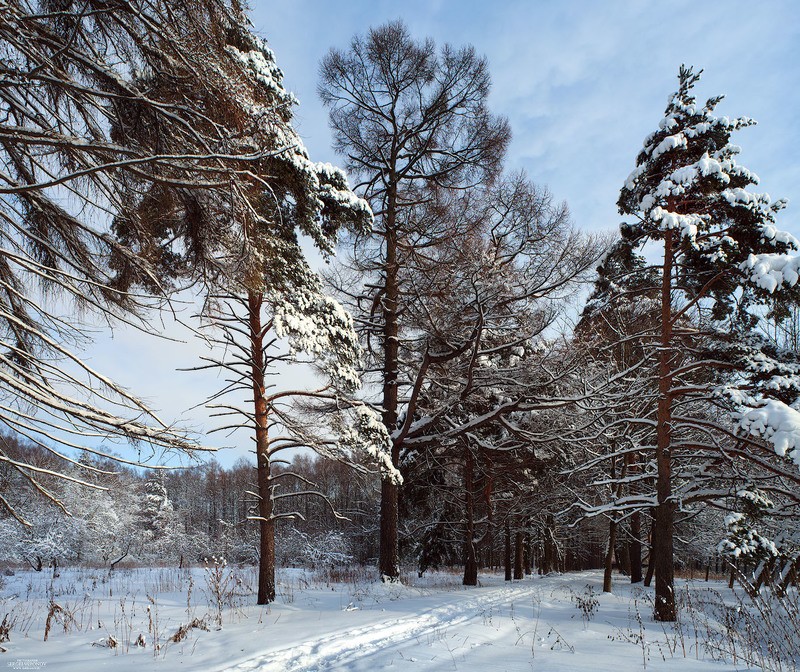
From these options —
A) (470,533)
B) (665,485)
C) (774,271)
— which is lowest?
(470,533)

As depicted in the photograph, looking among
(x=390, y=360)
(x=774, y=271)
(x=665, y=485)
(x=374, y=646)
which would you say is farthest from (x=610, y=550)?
(x=374, y=646)

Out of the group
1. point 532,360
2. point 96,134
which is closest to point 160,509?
point 532,360

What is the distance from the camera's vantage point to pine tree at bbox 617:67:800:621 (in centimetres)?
760

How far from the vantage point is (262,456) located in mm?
8117

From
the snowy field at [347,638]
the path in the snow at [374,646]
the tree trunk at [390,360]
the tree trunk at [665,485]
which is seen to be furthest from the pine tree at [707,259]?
the tree trunk at [390,360]

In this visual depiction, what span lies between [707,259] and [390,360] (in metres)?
7.40

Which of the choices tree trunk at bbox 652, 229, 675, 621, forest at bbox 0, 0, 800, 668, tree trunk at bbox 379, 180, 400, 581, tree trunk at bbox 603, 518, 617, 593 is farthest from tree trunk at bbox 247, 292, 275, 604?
tree trunk at bbox 603, 518, 617, 593

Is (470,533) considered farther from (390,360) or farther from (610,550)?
(390,360)

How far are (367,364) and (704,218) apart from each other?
838 centimetres

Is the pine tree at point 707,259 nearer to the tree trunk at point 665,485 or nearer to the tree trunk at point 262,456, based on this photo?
the tree trunk at point 665,485

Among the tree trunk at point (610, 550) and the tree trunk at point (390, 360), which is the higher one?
the tree trunk at point (390, 360)

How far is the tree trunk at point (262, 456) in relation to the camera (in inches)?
317

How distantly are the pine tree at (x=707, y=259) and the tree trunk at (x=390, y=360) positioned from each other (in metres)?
5.64

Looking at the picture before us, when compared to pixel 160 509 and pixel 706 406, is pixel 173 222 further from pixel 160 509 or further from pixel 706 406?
pixel 160 509
